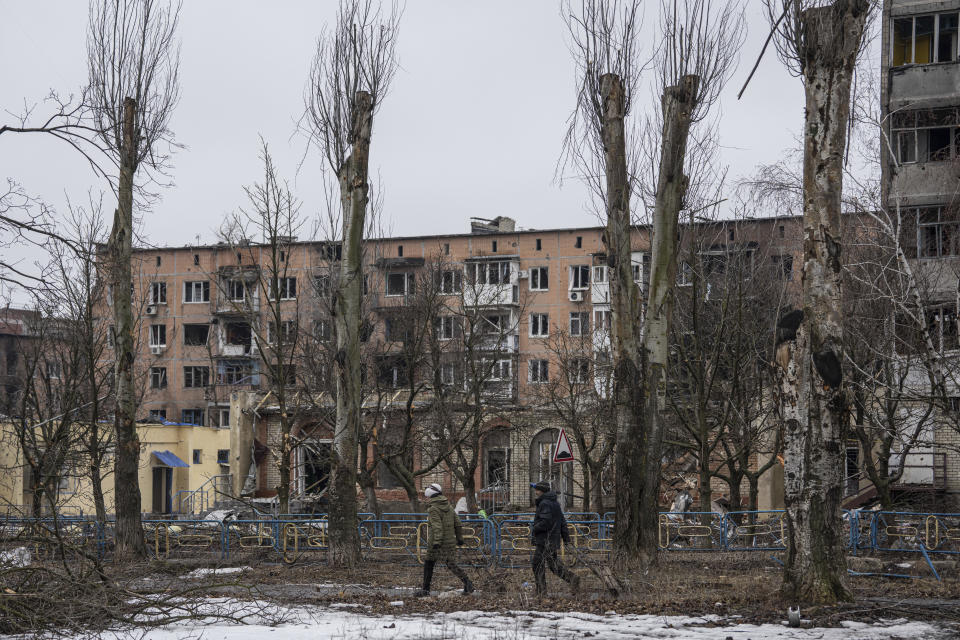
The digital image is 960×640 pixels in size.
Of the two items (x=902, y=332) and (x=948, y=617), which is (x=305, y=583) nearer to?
(x=948, y=617)

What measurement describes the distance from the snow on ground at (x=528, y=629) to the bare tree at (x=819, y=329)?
58.3 inches

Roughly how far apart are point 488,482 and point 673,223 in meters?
30.5

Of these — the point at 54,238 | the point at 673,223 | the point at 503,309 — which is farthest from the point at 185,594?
the point at 503,309

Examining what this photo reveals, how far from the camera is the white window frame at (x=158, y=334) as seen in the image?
212 ft

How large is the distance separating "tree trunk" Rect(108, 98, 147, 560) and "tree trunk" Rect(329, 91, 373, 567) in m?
4.45

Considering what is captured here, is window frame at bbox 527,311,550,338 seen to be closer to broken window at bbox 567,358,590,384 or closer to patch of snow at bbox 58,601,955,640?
broken window at bbox 567,358,590,384

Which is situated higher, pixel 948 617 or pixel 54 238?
pixel 54 238

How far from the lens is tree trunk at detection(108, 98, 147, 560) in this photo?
2056 centimetres

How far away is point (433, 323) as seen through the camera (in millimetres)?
35250

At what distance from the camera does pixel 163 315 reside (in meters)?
64.5

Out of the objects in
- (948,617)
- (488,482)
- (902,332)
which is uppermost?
Result: (902,332)

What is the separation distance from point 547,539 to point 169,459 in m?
36.3

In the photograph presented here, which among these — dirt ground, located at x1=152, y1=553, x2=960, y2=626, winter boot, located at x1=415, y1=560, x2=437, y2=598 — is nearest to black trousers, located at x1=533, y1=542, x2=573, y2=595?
dirt ground, located at x1=152, y1=553, x2=960, y2=626

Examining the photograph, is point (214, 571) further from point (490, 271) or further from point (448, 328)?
point (490, 271)
